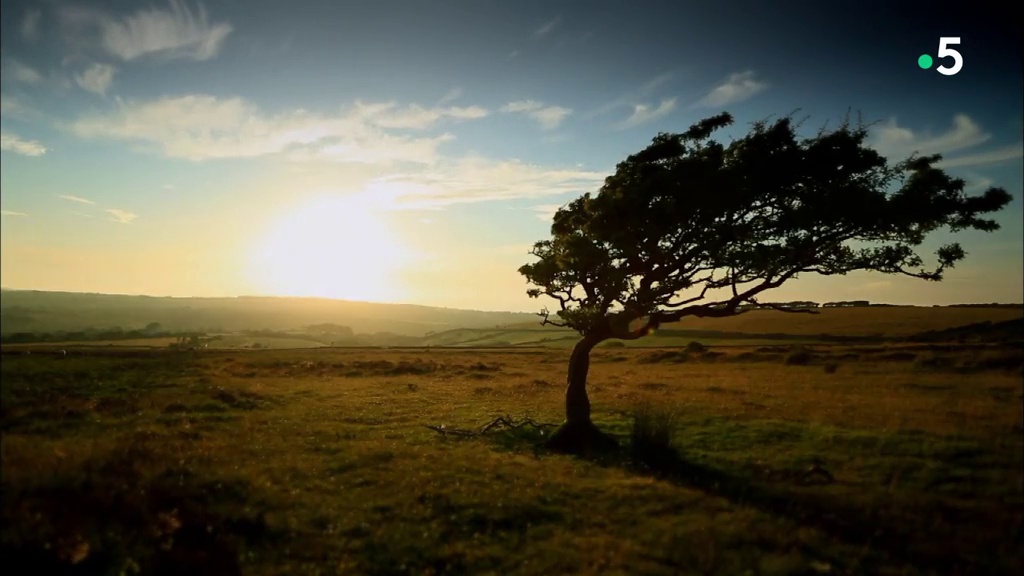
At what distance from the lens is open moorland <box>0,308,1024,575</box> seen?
9.95 metres

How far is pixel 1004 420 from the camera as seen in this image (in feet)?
42.5

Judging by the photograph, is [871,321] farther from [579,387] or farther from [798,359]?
[579,387]

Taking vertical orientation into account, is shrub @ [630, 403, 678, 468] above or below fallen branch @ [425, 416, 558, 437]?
above

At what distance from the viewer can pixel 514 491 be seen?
1538 cm

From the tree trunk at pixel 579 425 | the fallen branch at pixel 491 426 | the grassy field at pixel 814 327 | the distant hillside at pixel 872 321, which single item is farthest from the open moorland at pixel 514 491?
the distant hillside at pixel 872 321

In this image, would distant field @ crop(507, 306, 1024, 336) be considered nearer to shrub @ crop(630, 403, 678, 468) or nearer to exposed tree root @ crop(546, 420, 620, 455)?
shrub @ crop(630, 403, 678, 468)

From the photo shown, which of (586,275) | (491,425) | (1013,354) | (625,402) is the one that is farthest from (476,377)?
(1013,354)

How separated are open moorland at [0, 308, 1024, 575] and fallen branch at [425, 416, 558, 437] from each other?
0.21 m

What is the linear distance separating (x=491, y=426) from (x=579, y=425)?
220 inches

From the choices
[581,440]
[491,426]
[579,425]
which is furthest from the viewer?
[491,426]

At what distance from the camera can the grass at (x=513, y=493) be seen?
9.93m

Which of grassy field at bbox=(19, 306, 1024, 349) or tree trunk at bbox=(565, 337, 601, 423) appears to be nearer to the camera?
tree trunk at bbox=(565, 337, 601, 423)

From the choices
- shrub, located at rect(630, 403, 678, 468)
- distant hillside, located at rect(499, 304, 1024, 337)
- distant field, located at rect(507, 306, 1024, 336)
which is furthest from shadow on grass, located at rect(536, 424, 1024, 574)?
distant field, located at rect(507, 306, 1024, 336)

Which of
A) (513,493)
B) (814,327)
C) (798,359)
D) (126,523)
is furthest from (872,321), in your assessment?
(126,523)
